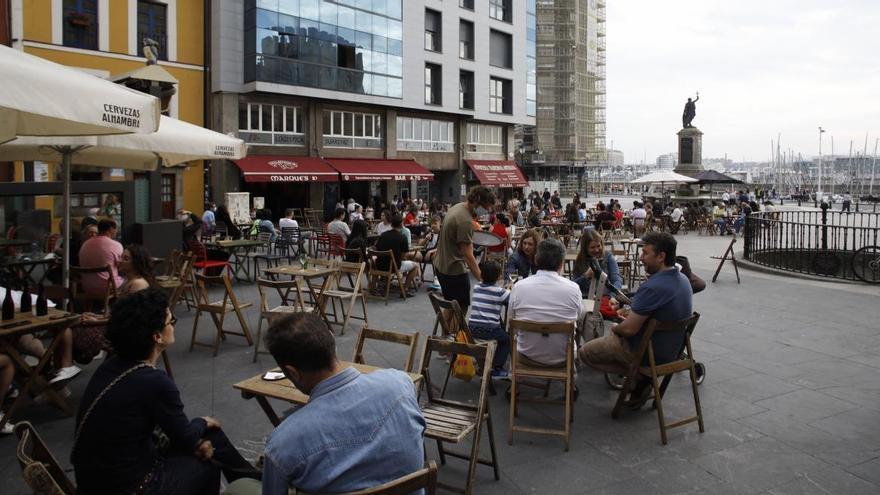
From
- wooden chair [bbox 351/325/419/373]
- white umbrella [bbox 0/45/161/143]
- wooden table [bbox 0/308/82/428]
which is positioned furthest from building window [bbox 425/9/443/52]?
wooden chair [bbox 351/325/419/373]

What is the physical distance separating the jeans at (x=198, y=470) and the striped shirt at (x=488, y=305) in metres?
2.90

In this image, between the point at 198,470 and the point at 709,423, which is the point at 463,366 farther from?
the point at 198,470

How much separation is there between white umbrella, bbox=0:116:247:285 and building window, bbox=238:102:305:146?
55.2 ft

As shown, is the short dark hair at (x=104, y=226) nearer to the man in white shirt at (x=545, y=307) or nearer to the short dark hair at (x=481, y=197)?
the short dark hair at (x=481, y=197)

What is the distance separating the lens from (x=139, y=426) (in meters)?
2.89

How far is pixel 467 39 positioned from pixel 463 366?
33.0 meters

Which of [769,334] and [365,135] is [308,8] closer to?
[365,135]

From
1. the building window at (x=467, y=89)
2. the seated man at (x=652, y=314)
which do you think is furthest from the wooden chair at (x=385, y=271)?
the building window at (x=467, y=89)

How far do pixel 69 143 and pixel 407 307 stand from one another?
16.3ft

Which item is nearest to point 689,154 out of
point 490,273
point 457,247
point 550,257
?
point 457,247

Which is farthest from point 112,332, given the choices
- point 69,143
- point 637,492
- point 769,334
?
point 769,334

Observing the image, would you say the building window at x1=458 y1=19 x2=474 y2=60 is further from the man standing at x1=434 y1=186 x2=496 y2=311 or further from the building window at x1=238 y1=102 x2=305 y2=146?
the man standing at x1=434 y1=186 x2=496 y2=311

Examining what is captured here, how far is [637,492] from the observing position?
398 cm

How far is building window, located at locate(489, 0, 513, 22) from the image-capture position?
3741 centimetres
